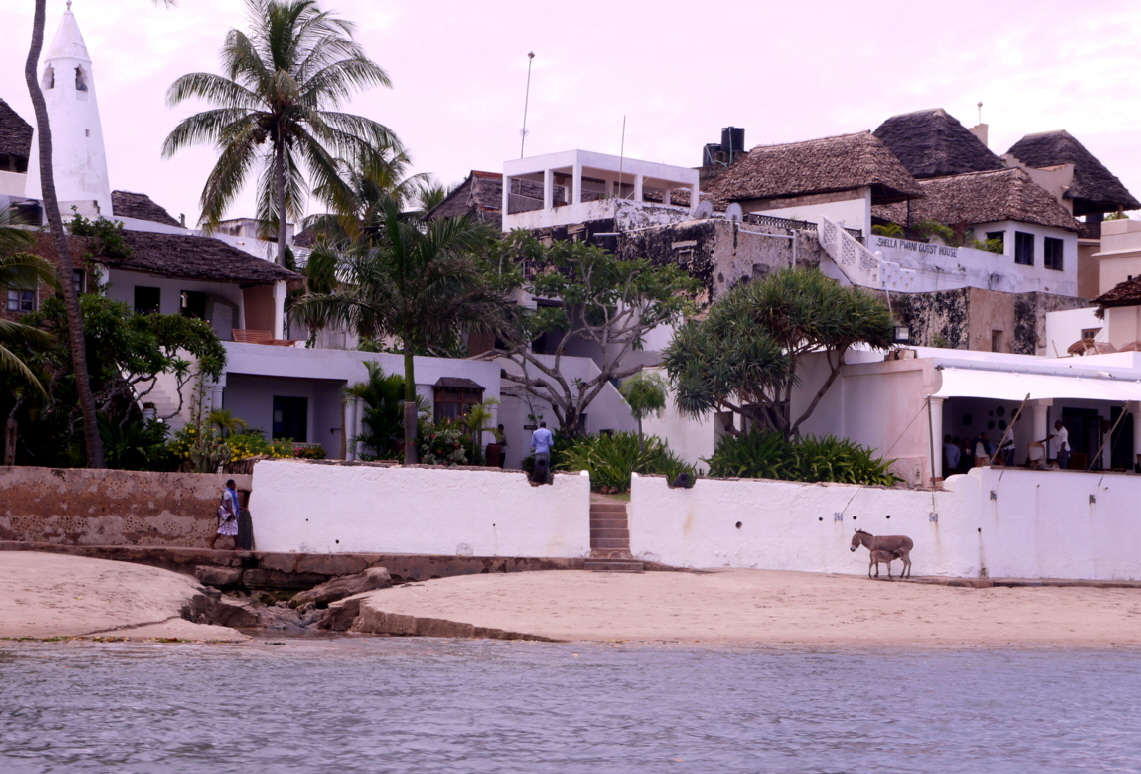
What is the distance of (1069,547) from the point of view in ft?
83.4

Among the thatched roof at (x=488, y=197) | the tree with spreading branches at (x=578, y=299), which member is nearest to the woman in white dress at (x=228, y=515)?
the tree with spreading branches at (x=578, y=299)

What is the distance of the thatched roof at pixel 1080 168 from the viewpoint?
53.3 metres

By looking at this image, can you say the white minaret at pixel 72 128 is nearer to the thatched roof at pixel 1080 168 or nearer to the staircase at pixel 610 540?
the staircase at pixel 610 540

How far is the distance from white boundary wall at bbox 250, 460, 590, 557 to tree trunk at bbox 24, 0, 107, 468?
408cm

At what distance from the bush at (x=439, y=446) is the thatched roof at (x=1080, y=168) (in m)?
33.6

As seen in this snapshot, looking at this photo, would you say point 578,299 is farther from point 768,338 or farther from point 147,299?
point 147,299

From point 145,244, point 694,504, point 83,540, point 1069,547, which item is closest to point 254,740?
point 83,540

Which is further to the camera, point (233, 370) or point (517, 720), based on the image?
point (233, 370)

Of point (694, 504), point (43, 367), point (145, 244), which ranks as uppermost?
point (145, 244)

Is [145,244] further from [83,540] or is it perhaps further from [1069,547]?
[1069,547]

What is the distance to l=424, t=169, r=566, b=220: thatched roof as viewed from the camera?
148 ft

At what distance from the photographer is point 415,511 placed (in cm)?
2205

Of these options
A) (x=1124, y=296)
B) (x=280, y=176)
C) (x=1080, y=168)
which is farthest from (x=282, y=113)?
(x=1080, y=168)

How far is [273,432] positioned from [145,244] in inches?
234
